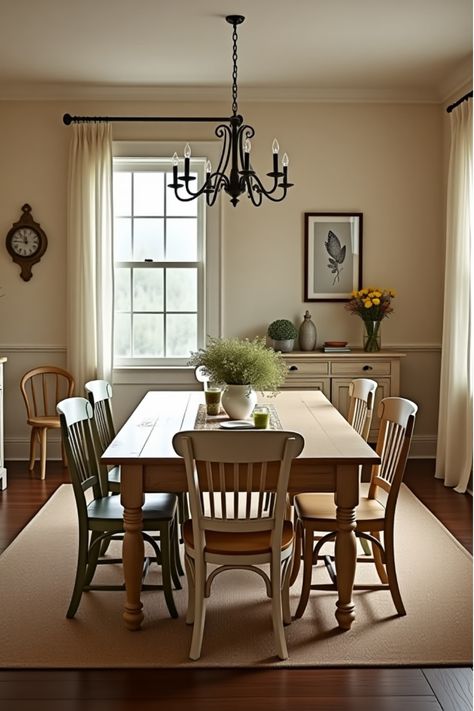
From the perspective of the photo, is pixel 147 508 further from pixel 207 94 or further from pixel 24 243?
pixel 207 94

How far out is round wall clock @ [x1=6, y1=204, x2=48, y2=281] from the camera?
6.89 m

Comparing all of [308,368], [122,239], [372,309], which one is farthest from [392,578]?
[122,239]

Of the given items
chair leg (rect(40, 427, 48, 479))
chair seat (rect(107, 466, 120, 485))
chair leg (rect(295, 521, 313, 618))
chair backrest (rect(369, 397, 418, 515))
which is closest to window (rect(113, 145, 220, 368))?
chair leg (rect(40, 427, 48, 479))

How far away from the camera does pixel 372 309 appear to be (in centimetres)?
676

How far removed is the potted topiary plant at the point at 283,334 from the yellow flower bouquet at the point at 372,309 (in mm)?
514

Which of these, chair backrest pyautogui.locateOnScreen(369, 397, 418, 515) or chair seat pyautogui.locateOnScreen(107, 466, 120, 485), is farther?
chair seat pyautogui.locateOnScreen(107, 466, 120, 485)

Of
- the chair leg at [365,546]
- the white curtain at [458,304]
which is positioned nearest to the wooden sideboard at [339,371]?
the white curtain at [458,304]

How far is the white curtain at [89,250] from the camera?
6754 mm

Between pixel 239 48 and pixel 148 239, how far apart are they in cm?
190

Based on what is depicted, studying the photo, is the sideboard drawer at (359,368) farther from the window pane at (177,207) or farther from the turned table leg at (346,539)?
the turned table leg at (346,539)

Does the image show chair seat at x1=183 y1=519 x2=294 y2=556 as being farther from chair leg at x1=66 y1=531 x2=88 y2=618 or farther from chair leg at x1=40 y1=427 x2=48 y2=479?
chair leg at x1=40 y1=427 x2=48 y2=479

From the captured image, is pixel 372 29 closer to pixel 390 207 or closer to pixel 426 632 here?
pixel 390 207

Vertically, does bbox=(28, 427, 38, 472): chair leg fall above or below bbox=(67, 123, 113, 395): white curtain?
below

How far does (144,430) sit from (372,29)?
10.0 feet
